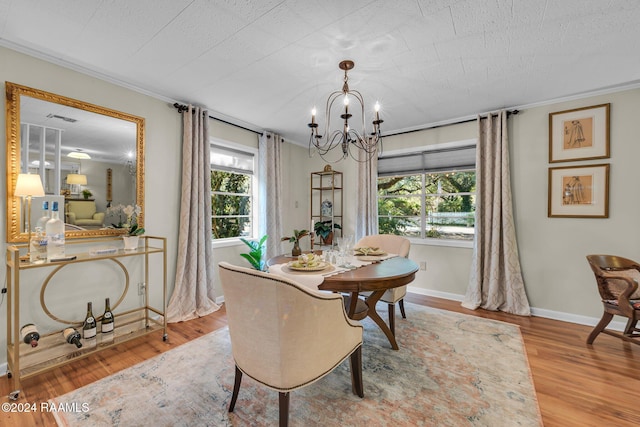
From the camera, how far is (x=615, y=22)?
179 cm

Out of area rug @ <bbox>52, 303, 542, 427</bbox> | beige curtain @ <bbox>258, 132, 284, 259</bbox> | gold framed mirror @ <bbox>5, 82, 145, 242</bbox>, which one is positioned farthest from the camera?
beige curtain @ <bbox>258, 132, 284, 259</bbox>

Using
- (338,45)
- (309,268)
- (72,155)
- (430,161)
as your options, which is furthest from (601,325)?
(72,155)

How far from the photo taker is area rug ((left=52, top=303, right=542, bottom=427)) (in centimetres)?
158

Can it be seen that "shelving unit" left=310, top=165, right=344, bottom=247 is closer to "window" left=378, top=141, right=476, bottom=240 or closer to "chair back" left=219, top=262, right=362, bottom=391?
"window" left=378, top=141, right=476, bottom=240

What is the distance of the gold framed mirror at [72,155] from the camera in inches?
81.7

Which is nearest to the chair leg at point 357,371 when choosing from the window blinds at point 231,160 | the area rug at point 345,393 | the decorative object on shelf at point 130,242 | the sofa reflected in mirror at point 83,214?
the area rug at point 345,393

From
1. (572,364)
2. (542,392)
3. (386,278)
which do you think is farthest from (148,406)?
(572,364)

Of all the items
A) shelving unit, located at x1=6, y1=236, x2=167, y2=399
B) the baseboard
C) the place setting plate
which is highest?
the place setting plate

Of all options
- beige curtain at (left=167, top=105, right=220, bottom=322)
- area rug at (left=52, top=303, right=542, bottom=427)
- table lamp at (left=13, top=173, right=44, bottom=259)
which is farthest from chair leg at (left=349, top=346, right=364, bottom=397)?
table lamp at (left=13, top=173, right=44, bottom=259)

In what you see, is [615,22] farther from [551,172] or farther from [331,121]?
[331,121]

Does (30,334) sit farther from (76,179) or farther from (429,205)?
(429,205)

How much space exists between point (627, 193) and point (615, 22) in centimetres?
185

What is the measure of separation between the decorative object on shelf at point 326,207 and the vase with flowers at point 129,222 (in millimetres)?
2782

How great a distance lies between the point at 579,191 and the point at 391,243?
6.86 ft
